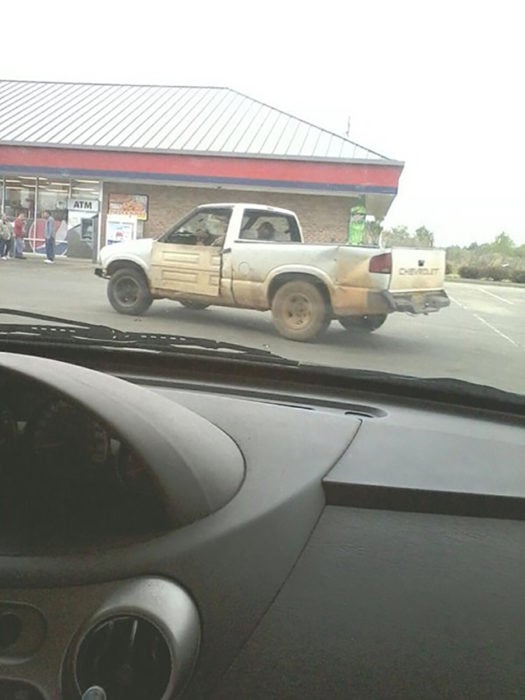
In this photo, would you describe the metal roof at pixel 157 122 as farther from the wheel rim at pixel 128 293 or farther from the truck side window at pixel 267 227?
the wheel rim at pixel 128 293

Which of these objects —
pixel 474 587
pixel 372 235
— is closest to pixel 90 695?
pixel 474 587

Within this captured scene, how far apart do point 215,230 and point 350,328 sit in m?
0.83

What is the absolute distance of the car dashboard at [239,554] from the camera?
1.53 meters

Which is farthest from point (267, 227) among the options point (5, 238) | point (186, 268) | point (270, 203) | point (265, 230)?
point (5, 238)

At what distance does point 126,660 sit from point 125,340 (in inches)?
64.8

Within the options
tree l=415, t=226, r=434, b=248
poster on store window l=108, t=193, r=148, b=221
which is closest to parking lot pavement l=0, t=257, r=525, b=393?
tree l=415, t=226, r=434, b=248

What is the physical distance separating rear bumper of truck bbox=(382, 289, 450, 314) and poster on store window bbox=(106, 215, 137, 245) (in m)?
1.50

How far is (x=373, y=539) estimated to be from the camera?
1.94 meters

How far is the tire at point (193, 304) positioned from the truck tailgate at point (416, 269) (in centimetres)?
96

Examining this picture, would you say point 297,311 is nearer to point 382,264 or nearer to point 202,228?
point 382,264

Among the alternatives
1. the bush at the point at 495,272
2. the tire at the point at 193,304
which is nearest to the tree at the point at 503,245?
the bush at the point at 495,272

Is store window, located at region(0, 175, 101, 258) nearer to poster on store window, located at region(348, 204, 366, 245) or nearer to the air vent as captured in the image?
poster on store window, located at region(348, 204, 366, 245)

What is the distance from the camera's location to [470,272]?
10.7ft

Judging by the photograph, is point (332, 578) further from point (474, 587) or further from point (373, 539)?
point (474, 587)
